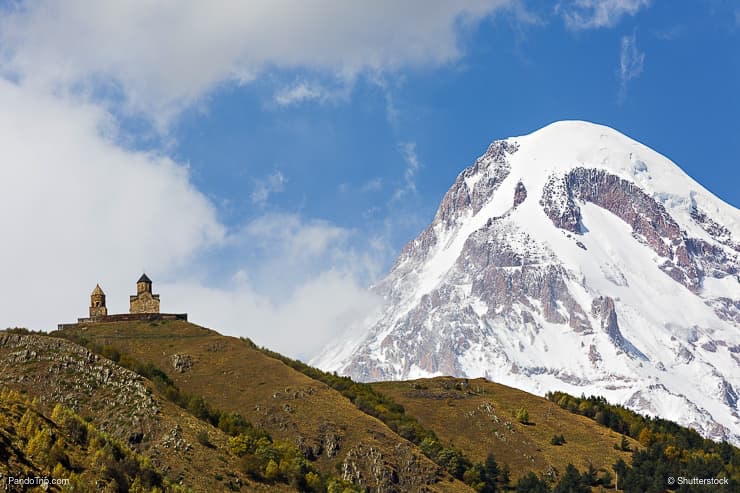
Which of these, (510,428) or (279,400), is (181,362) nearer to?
(279,400)

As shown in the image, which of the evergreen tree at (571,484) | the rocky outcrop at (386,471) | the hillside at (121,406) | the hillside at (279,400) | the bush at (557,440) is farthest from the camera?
the bush at (557,440)

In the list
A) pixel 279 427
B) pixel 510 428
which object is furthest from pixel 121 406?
pixel 510 428

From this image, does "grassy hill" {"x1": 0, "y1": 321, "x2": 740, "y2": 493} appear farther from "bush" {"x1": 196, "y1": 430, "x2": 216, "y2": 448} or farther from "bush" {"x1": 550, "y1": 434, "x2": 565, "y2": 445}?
"bush" {"x1": 550, "y1": 434, "x2": 565, "y2": 445}

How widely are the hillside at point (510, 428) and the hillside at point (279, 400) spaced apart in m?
18.7

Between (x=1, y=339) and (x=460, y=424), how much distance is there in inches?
2553

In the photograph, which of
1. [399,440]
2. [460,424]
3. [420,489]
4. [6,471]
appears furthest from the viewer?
[460,424]

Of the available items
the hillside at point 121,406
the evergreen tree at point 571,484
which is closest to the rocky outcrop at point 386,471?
the evergreen tree at point 571,484

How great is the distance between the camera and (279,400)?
137m

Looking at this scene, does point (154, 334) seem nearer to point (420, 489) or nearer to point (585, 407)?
point (420, 489)

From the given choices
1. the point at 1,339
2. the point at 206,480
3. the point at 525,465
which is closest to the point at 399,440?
the point at 525,465

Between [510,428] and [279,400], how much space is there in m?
38.1

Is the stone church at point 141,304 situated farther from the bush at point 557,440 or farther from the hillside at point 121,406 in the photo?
the bush at point 557,440

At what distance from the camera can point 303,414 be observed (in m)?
135

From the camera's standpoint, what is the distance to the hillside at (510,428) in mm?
148875
